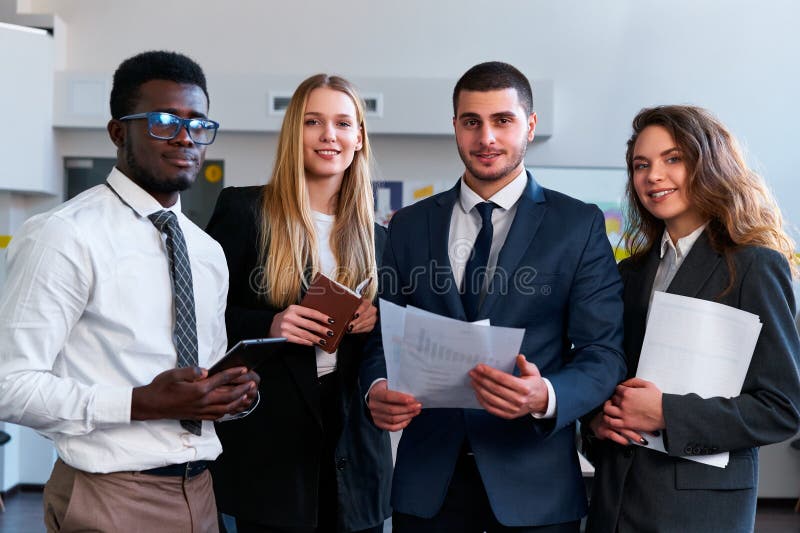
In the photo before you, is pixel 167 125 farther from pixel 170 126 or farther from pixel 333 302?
pixel 333 302

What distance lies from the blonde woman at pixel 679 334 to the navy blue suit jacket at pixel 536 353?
10cm

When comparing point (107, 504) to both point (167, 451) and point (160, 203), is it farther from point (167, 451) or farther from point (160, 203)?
point (160, 203)

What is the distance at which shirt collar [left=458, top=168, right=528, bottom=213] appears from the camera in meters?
1.99

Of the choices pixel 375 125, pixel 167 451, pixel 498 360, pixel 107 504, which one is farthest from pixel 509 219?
pixel 375 125

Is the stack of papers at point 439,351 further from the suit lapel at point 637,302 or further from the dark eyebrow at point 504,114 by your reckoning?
the dark eyebrow at point 504,114

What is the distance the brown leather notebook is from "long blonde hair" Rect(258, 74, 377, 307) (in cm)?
19

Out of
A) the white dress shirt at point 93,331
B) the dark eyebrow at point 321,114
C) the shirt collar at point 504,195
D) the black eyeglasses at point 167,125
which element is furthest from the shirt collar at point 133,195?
the dark eyebrow at point 321,114

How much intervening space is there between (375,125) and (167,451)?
391cm

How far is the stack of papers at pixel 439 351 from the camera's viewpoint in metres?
1.59

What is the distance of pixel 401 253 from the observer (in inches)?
80.0

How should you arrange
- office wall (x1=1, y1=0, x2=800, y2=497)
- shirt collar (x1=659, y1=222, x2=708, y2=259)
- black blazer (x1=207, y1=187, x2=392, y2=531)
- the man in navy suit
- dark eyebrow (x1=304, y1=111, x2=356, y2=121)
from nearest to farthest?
the man in navy suit, shirt collar (x1=659, y1=222, x2=708, y2=259), black blazer (x1=207, y1=187, x2=392, y2=531), dark eyebrow (x1=304, y1=111, x2=356, y2=121), office wall (x1=1, y1=0, x2=800, y2=497)

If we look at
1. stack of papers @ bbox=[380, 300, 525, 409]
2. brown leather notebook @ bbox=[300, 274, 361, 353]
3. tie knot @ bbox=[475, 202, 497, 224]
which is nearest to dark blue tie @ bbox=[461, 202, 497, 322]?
tie knot @ bbox=[475, 202, 497, 224]

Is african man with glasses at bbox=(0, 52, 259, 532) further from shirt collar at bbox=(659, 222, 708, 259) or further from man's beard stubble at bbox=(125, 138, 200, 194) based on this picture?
shirt collar at bbox=(659, 222, 708, 259)

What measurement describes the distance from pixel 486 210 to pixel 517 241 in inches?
5.0
